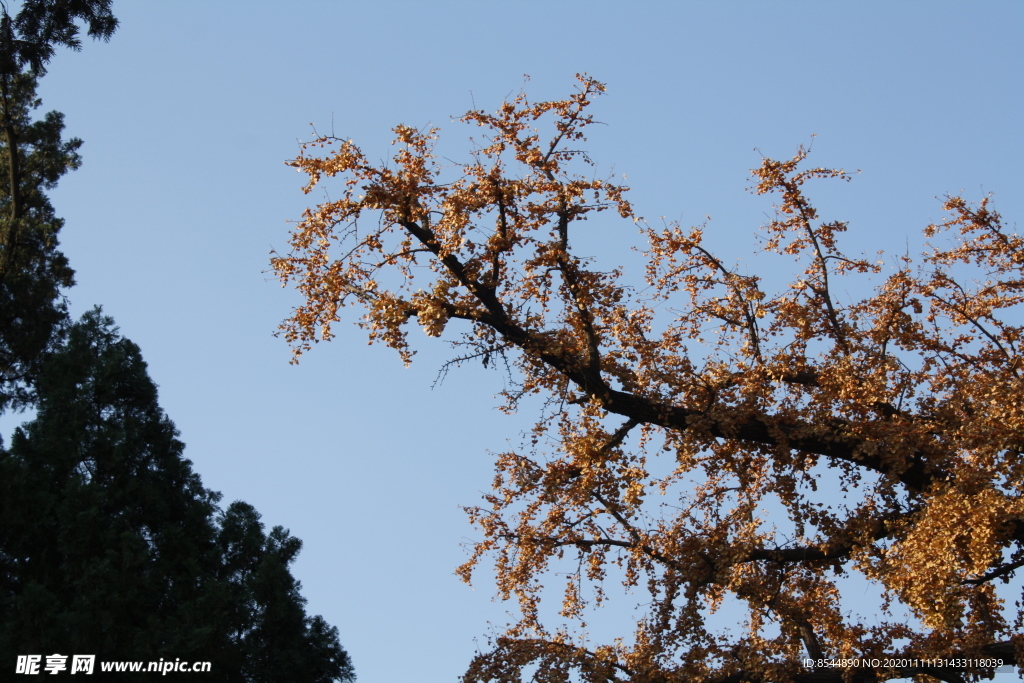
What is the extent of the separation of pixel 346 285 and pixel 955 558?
8.78 m

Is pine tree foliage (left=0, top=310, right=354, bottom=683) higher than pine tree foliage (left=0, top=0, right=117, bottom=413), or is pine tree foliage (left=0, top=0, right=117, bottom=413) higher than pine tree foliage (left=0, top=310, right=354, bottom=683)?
pine tree foliage (left=0, top=0, right=117, bottom=413)

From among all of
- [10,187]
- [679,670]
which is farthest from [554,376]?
[10,187]

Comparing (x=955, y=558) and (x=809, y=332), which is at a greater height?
(x=809, y=332)

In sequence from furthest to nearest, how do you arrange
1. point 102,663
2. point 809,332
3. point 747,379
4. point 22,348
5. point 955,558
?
point 22,348 < point 809,332 < point 747,379 < point 102,663 < point 955,558

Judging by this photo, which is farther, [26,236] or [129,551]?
[26,236]

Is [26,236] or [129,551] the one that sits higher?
[26,236]

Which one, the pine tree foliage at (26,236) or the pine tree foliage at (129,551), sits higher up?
the pine tree foliage at (26,236)

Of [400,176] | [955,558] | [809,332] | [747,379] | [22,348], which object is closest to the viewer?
[955,558]

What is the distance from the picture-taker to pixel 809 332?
624 inches

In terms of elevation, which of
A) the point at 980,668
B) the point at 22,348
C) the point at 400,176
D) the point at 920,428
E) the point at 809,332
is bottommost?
the point at 980,668

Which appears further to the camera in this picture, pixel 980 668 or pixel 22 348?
pixel 22 348

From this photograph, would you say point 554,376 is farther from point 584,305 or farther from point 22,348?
point 22,348

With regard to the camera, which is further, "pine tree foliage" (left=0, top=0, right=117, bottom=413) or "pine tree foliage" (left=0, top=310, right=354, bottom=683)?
"pine tree foliage" (left=0, top=0, right=117, bottom=413)

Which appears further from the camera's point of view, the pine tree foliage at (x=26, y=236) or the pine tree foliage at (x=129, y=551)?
the pine tree foliage at (x=26, y=236)
